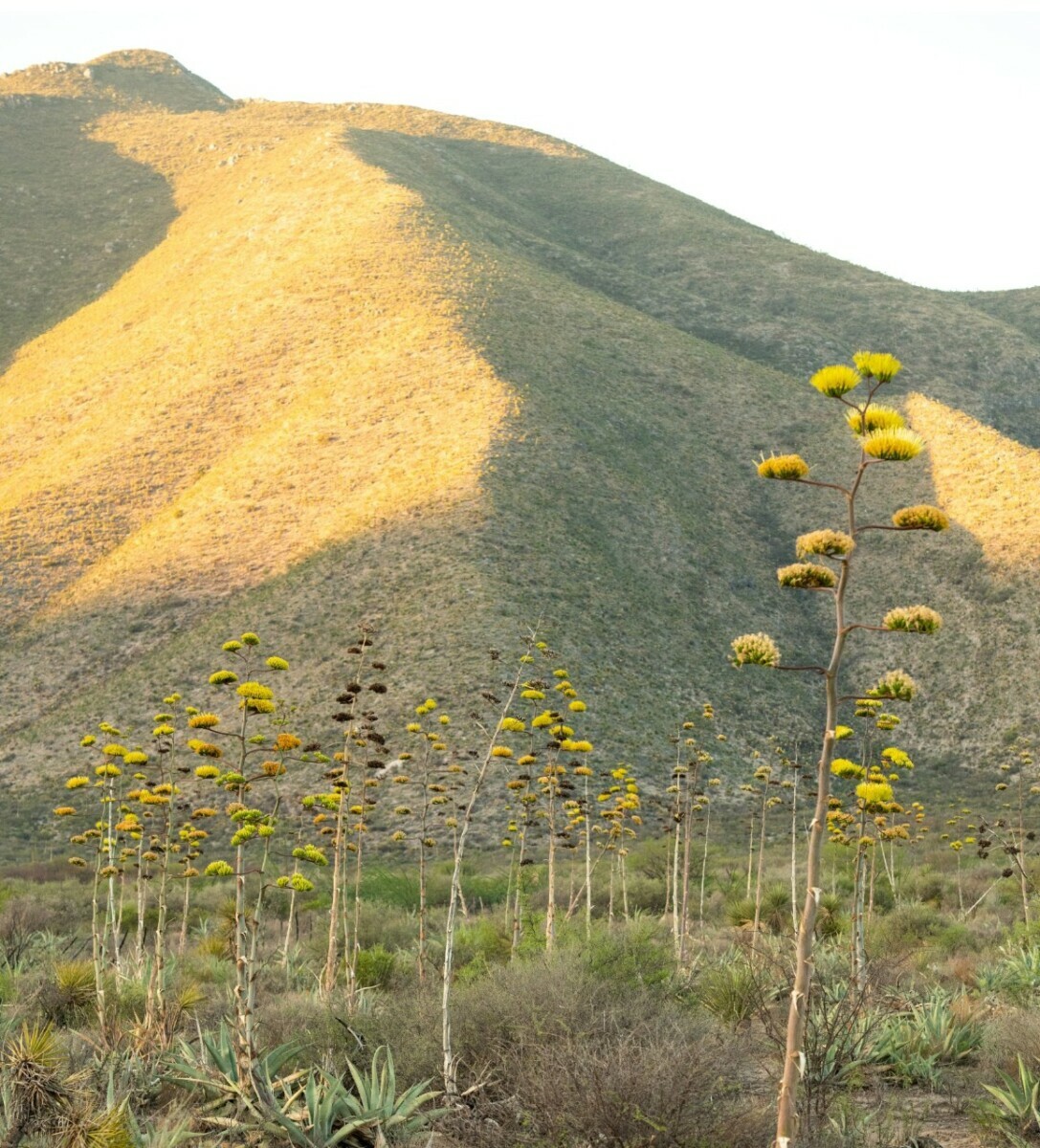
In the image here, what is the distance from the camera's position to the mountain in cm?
3812

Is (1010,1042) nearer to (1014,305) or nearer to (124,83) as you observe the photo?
(1014,305)

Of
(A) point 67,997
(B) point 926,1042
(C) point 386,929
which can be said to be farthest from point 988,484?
(A) point 67,997

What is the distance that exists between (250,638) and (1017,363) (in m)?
65.7

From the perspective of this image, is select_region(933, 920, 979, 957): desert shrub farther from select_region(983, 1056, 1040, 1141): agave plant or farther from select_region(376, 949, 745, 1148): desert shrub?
select_region(983, 1056, 1040, 1141): agave plant

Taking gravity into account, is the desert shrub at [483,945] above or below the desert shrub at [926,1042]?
below

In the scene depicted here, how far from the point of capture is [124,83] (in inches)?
4321

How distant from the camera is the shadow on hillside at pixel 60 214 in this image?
72438 millimetres

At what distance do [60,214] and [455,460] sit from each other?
52.9 meters

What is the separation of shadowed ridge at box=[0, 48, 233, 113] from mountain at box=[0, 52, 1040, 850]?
99.5 ft

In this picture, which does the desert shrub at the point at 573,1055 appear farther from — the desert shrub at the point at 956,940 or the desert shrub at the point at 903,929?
the desert shrub at the point at 956,940

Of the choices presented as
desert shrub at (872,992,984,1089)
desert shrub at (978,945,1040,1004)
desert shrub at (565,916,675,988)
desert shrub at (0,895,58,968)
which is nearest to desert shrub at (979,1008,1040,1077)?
desert shrub at (872,992,984,1089)

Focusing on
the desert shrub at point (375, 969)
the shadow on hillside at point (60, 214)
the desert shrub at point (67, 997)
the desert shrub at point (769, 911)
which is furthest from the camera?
the shadow on hillside at point (60, 214)

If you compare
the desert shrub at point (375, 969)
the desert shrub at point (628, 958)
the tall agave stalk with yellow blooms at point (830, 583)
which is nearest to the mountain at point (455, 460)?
the desert shrub at point (375, 969)

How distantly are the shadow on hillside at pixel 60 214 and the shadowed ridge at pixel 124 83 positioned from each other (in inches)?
214
